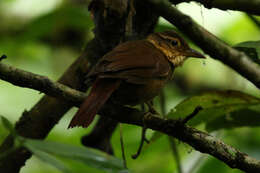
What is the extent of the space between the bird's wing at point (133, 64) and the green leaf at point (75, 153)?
1.37 metres

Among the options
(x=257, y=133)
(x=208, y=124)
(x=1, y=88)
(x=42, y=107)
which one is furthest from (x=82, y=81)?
(x=1, y=88)

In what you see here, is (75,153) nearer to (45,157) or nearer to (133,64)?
(45,157)

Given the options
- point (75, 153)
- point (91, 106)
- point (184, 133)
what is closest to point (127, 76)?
point (91, 106)

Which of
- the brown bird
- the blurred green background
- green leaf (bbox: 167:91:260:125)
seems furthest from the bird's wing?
the blurred green background

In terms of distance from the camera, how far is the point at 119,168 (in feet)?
5.58

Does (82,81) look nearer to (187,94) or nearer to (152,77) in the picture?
(152,77)

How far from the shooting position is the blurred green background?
4.31 meters

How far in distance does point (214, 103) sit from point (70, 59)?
2.52 metres

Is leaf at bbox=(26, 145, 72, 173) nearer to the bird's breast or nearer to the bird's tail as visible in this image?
the bird's tail

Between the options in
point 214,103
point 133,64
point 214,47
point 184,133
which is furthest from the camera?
point 133,64

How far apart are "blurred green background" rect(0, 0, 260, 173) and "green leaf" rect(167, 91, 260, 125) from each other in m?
1.09

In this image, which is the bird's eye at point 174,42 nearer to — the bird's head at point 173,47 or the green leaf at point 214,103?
the bird's head at point 173,47

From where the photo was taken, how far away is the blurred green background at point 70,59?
4.31 metres

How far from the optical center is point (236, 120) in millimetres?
3133
